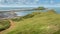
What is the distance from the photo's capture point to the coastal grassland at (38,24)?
3535 mm

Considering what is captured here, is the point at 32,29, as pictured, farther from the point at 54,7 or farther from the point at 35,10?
the point at 54,7

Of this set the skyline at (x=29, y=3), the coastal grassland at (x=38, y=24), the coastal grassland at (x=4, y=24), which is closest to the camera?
the coastal grassland at (x=38, y=24)

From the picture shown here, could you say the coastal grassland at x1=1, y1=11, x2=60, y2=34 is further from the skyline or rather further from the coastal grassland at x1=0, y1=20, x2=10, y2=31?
the skyline

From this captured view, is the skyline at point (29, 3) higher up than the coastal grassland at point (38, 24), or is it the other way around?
the skyline at point (29, 3)

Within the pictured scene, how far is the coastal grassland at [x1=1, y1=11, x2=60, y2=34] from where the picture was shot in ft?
11.6

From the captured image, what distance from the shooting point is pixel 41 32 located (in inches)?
138

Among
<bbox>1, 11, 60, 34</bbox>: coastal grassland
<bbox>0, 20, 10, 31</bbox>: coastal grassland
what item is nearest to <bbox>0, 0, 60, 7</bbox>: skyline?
<bbox>1, 11, 60, 34</bbox>: coastal grassland

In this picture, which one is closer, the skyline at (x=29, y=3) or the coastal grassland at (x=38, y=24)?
the coastal grassland at (x=38, y=24)

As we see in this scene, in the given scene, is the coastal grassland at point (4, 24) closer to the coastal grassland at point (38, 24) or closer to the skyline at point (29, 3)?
the coastal grassland at point (38, 24)

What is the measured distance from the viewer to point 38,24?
3.66m

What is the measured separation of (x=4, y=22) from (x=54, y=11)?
4.11ft

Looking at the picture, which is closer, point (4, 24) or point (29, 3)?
point (4, 24)

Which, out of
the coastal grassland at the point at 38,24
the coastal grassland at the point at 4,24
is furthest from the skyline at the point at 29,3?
the coastal grassland at the point at 4,24

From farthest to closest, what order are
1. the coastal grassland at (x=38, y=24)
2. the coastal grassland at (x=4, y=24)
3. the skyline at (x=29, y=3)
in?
the skyline at (x=29, y=3), the coastal grassland at (x=4, y=24), the coastal grassland at (x=38, y=24)
